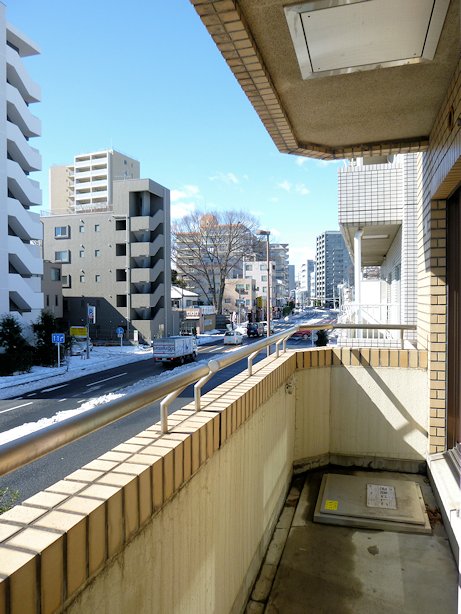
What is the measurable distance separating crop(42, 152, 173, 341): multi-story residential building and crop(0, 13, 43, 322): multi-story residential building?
1088cm

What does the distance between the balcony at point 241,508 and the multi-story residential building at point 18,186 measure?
3000cm

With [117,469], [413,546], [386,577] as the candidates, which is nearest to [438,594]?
[386,577]

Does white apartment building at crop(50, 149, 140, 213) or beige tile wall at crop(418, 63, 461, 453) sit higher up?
white apartment building at crop(50, 149, 140, 213)

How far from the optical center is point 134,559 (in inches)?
67.8

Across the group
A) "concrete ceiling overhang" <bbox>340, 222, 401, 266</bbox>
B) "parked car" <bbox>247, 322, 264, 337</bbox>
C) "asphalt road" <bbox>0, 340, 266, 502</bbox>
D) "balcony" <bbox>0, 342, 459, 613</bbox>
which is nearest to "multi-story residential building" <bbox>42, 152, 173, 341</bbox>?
"parked car" <bbox>247, 322, 264, 337</bbox>

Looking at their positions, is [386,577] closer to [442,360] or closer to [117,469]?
[442,360]

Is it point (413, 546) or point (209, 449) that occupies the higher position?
point (209, 449)

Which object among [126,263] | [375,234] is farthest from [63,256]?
[375,234]

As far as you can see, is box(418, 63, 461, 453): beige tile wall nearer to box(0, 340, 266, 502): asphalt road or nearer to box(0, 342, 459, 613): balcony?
box(0, 342, 459, 613): balcony

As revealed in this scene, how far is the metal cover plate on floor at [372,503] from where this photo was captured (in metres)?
4.39

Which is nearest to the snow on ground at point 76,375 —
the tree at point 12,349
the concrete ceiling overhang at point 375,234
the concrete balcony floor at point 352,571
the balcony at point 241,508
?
the tree at point 12,349

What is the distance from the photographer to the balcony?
1444mm

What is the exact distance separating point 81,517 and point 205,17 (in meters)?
3.01

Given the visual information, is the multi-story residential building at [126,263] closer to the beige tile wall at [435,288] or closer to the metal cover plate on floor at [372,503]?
the metal cover plate on floor at [372,503]
